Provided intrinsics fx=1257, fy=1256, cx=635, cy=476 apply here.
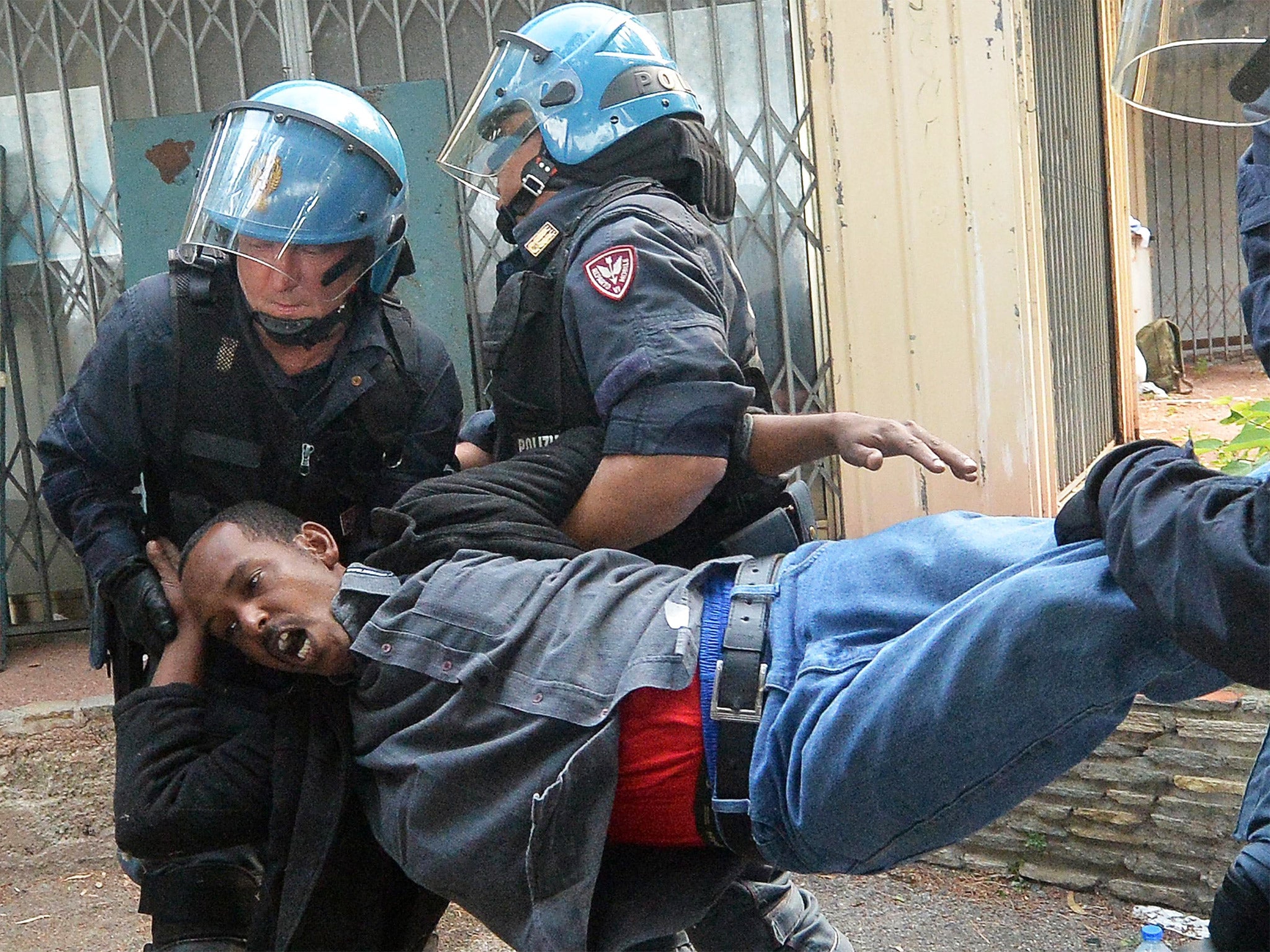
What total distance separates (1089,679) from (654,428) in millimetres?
926

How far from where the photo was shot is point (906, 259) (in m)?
4.14

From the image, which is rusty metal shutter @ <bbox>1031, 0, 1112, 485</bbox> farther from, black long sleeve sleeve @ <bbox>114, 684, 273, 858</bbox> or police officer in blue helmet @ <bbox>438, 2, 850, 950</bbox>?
black long sleeve sleeve @ <bbox>114, 684, 273, 858</bbox>

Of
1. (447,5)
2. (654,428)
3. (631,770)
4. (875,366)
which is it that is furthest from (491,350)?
(447,5)

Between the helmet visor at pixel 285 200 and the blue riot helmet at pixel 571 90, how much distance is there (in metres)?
0.25

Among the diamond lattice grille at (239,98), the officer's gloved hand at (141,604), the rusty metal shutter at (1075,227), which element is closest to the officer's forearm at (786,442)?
the officer's gloved hand at (141,604)

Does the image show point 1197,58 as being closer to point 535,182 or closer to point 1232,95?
point 1232,95

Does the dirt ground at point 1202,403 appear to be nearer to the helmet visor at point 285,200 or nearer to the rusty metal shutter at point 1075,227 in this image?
the rusty metal shutter at point 1075,227

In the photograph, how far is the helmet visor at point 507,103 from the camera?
7.80ft

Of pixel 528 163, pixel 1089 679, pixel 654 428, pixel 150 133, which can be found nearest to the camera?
pixel 1089 679

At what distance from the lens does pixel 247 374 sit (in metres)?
2.42

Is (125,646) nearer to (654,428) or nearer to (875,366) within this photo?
(654,428)

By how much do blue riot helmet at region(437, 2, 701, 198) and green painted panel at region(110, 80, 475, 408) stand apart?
1877 millimetres

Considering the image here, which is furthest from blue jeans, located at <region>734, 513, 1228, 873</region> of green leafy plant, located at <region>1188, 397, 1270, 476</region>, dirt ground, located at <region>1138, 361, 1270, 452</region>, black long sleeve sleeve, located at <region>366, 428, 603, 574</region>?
dirt ground, located at <region>1138, 361, 1270, 452</region>

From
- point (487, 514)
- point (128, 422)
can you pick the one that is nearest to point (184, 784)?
point (487, 514)
